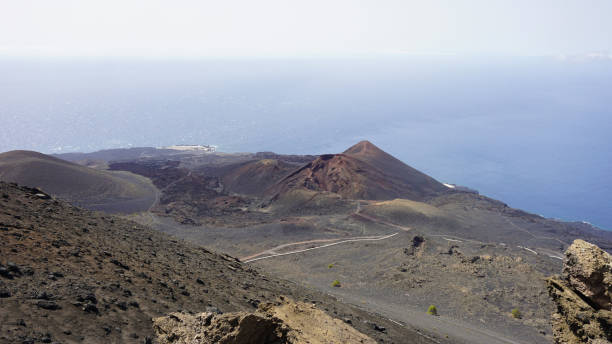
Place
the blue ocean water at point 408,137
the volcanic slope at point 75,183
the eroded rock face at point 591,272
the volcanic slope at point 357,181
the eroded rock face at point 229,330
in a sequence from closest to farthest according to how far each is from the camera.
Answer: the eroded rock face at point 229,330, the eroded rock face at point 591,272, the volcanic slope at point 75,183, the volcanic slope at point 357,181, the blue ocean water at point 408,137

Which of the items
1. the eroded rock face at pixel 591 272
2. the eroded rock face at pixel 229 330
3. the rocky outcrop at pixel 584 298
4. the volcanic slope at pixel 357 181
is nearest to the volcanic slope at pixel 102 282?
the eroded rock face at pixel 229 330

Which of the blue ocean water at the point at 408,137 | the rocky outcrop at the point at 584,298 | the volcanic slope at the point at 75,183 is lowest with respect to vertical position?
the volcanic slope at the point at 75,183

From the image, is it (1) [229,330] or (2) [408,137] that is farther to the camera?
(2) [408,137]

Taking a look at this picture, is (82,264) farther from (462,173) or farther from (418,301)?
(462,173)

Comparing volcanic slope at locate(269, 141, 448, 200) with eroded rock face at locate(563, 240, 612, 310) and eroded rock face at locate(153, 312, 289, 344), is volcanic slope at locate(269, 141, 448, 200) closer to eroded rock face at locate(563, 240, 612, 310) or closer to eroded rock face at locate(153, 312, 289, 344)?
eroded rock face at locate(563, 240, 612, 310)

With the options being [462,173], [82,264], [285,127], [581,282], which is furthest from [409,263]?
[285,127]

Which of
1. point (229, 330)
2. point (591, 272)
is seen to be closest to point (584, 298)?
point (591, 272)

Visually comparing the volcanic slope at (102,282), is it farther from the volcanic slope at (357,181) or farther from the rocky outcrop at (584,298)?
the volcanic slope at (357,181)

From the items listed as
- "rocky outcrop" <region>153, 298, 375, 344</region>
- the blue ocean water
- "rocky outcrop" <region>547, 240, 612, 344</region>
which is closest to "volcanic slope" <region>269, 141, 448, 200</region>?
the blue ocean water

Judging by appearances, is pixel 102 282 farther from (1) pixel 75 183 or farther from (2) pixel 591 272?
(1) pixel 75 183
